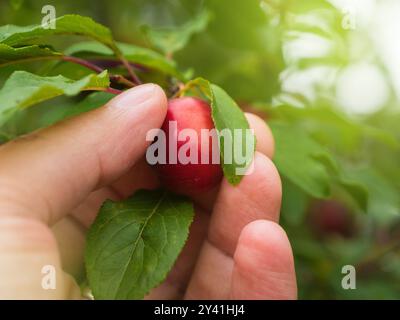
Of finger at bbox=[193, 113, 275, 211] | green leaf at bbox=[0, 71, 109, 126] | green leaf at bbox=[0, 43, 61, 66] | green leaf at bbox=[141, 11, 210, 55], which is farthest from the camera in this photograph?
green leaf at bbox=[141, 11, 210, 55]

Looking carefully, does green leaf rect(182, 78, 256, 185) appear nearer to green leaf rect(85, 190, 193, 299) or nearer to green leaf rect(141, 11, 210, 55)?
green leaf rect(85, 190, 193, 299)

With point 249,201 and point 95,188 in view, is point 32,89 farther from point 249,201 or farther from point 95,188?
point 249,201

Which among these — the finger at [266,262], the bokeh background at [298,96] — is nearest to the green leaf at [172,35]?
the bokeh background at [298,96]

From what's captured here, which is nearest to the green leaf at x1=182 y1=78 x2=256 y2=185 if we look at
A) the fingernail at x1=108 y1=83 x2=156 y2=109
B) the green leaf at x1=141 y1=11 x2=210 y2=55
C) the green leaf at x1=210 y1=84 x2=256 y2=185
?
the green leaf at x1=210 y1=84 x2=256 y2=185

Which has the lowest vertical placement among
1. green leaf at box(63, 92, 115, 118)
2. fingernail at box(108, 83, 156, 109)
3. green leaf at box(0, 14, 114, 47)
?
fingernail at box(108, 83, 156, 109)

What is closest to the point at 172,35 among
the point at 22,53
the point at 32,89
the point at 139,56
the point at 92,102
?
the point at 139,56

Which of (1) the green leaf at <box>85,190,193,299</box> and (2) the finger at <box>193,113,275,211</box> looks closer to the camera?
(1) the green leaf at <box>85,190,193,299</box>

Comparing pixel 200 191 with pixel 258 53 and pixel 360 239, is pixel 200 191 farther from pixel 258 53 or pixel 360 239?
pixel 360 239
